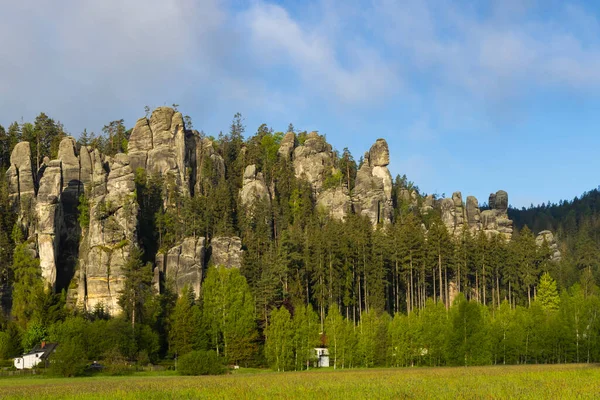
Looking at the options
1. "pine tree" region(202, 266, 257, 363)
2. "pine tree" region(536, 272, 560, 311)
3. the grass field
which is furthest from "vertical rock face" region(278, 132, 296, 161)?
the grass field

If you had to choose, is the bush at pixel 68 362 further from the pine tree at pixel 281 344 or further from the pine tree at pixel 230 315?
the pine tree at pixel 281 344

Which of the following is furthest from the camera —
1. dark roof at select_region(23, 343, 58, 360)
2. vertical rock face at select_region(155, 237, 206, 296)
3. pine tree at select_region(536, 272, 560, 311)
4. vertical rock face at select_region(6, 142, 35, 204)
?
vertical rock face at select_region(6, 142, 35, 204)

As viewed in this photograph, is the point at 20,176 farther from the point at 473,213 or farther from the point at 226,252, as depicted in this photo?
the point at 473,213

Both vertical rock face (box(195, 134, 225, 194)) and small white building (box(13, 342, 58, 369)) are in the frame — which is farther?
vertical rock face (box(195, 134, 225, 194))

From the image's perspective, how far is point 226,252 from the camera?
10888 centimetres

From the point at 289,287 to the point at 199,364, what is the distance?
3166 centimetres

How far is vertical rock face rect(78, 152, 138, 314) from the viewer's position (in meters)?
101

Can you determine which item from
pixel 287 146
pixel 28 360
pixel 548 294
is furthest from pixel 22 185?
pixel 548 294

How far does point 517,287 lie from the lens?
379ft

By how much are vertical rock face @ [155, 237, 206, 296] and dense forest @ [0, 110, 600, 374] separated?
0.98 meters

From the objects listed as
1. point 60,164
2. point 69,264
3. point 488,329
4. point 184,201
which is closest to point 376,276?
point 488,329

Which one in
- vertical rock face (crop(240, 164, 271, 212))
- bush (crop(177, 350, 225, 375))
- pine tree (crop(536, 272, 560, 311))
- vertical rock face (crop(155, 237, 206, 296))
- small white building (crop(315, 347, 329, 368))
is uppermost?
vertical rock face (crop(240, 164, 271, 212))

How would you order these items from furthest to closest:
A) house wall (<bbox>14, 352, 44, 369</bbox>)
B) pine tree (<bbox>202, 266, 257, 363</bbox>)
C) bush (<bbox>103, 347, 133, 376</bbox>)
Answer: pine tree (<bbox>202, 266, 257, 363</bbox>)
house wall (<bbox>14, 352, 44, 369</bbox>)
bush (<bbox>103, 347, 133, 376</bbox>)

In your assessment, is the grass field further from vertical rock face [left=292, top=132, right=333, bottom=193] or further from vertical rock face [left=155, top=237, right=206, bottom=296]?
vertical rock face [left=292, top=132, right=333, bottom=193]
